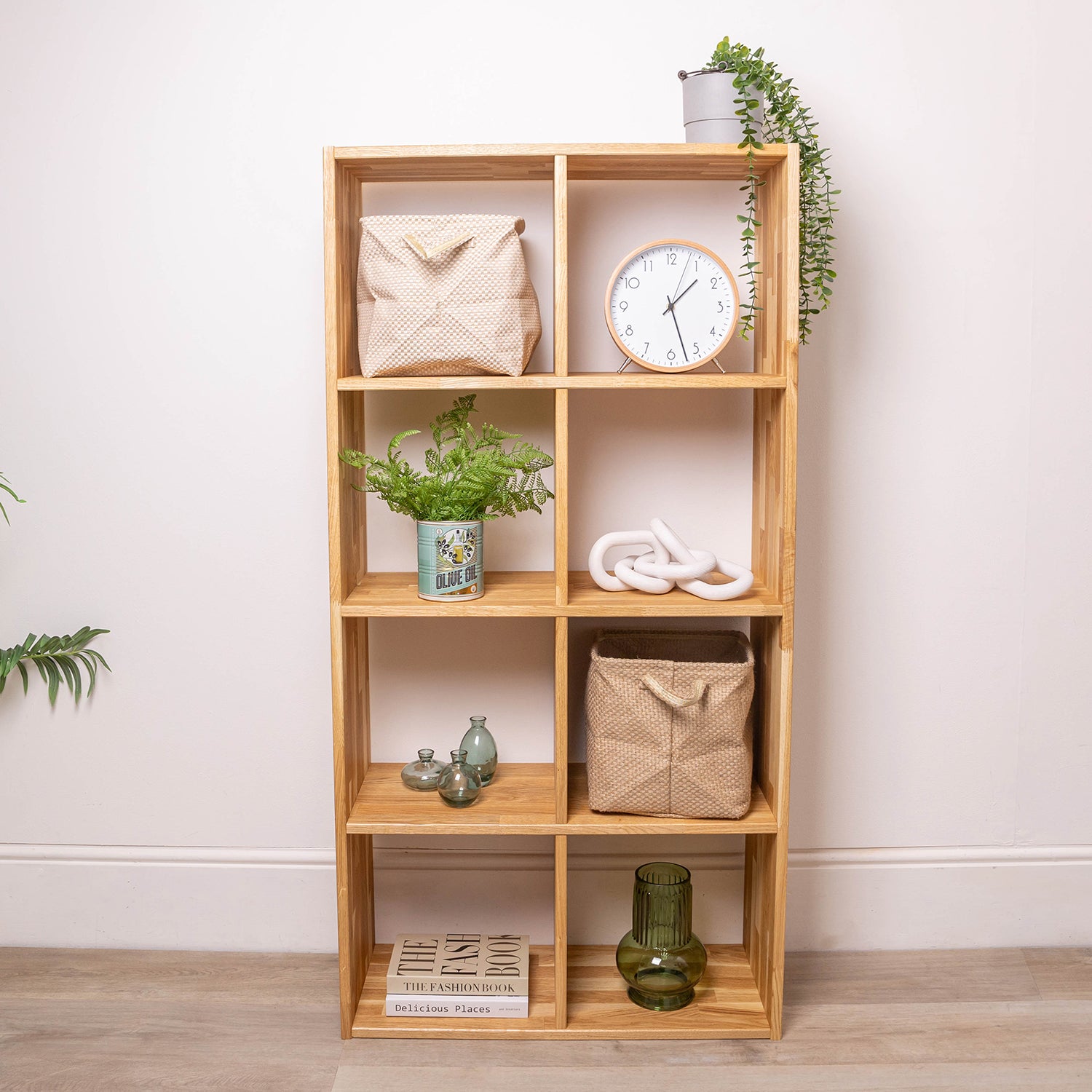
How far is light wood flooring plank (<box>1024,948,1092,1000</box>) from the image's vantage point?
79.3 inches

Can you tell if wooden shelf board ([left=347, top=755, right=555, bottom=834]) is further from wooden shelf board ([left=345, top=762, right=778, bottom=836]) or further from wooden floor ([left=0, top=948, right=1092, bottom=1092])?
wooden floor ([left=0, top=948, right=1092, bottom=1092])

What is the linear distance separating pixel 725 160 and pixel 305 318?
0.87 meters

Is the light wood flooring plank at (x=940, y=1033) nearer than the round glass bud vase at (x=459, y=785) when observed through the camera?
Yes

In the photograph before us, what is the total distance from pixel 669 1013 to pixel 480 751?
61 cm

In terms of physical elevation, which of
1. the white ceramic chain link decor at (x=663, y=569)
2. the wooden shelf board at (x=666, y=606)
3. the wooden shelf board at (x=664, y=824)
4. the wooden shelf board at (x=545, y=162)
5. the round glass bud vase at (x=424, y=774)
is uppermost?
the wooden shelf board at (x=545, y=162)

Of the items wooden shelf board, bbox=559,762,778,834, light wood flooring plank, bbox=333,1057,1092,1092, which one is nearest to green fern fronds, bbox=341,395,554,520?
wooden shelf board, bbox=559,762,778,834

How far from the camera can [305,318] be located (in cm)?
205

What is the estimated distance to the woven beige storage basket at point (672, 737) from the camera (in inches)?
72.2

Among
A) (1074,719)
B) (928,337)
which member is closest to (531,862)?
(1074,719)

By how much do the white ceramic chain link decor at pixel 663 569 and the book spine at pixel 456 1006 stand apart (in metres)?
0.79

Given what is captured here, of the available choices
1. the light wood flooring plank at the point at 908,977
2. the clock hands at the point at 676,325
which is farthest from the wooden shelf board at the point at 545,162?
the light wood flooring plank at the point at 908,977

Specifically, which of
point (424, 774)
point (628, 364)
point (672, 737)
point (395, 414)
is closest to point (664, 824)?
point (672, 737)

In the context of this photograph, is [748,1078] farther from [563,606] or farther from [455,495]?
[455,495]

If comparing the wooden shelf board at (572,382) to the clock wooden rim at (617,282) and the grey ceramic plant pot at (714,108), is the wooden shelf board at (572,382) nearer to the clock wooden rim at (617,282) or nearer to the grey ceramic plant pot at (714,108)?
the clock wooden rim at (617,282)
